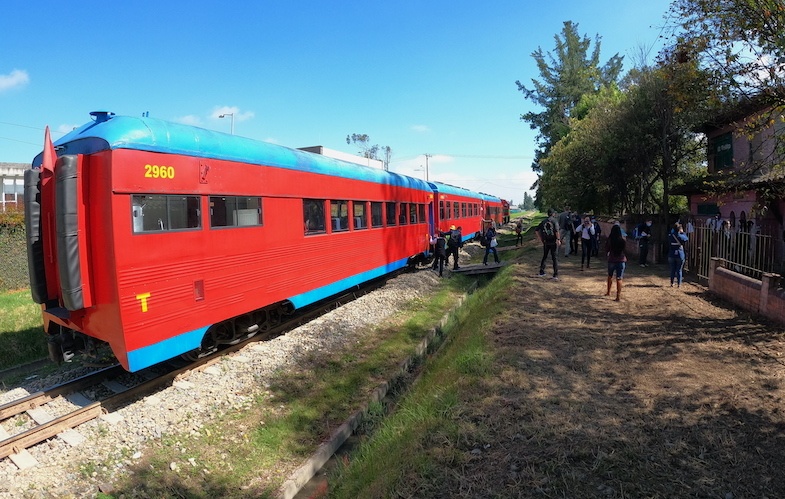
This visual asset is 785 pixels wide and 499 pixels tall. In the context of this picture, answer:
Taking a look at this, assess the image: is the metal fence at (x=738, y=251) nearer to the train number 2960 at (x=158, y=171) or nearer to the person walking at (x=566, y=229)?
the person walking at (x=566, y=229)

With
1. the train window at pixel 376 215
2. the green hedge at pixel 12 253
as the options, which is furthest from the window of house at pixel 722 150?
the green hedge at pixel 12 253

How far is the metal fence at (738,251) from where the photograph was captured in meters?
9.70

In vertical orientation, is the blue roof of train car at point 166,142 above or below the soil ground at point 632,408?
above

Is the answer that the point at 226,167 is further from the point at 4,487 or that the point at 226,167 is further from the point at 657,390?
the point at 657,390

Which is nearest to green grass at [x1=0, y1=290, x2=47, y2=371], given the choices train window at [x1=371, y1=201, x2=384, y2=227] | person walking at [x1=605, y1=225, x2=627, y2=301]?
train window at [x1=371, y1=201, x2=384, y2=227]

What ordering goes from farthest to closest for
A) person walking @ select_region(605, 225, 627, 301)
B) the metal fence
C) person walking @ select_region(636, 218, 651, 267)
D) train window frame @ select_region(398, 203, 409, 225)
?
person walking @ select_region(636, 218, 651, 267)
train window frame @ select_region(398, 203, 409, 225)
the metal fence
person walking @ select_region(605, 225, 627, 301)

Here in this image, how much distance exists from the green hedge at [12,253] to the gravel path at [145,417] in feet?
37.5

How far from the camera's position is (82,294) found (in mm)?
5133

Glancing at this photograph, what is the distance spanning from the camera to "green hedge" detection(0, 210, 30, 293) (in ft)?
49.0

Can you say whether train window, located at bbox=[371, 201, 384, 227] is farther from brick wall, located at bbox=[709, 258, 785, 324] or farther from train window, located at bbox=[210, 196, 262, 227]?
brick wall, located at bbox=[709, 258, 785, 324]

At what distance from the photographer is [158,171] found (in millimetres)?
5410

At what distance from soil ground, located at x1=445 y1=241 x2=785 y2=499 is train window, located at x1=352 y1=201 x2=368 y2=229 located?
4.01m

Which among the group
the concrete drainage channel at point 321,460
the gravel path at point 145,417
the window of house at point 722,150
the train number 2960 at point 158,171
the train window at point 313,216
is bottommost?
the concrete drainage channel at point 321,460

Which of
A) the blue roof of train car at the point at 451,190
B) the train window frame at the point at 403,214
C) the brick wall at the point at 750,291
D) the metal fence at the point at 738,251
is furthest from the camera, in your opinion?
the blue roof of train car at the point at 451,190
